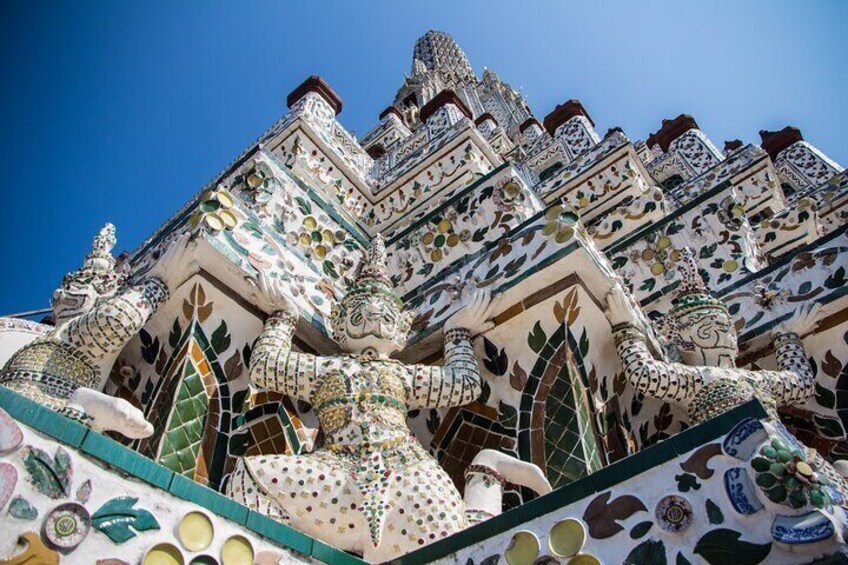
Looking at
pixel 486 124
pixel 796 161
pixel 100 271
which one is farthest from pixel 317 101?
pixel 486 124

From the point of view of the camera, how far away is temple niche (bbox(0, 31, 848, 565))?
2.17m

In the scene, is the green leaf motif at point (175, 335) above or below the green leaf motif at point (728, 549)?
above

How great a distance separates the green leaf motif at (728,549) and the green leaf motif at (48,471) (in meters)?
1.65

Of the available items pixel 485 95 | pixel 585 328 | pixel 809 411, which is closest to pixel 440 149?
pixel 585 328

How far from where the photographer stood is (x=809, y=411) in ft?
14.3

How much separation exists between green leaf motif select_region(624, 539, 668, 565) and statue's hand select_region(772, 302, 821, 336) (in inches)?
106

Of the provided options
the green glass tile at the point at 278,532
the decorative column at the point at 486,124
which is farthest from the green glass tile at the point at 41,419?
the decorative column at the point at 486,124

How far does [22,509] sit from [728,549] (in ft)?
5.84

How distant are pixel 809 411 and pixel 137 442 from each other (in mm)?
3438

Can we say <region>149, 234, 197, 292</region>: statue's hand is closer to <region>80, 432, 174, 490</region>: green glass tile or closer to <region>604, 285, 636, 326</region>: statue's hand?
<region>80, 432, 174, 490</region>: green glass tile

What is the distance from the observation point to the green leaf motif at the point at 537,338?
164 inches

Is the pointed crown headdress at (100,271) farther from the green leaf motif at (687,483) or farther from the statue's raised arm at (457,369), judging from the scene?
the green leaf motif at (687,483)

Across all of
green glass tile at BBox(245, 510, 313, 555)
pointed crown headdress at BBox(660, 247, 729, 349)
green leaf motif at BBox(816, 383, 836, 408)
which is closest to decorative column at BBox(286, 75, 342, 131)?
pointed crown headdress at BBox(660, 247, 729, 349)

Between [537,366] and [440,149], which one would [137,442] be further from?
[440,149]
